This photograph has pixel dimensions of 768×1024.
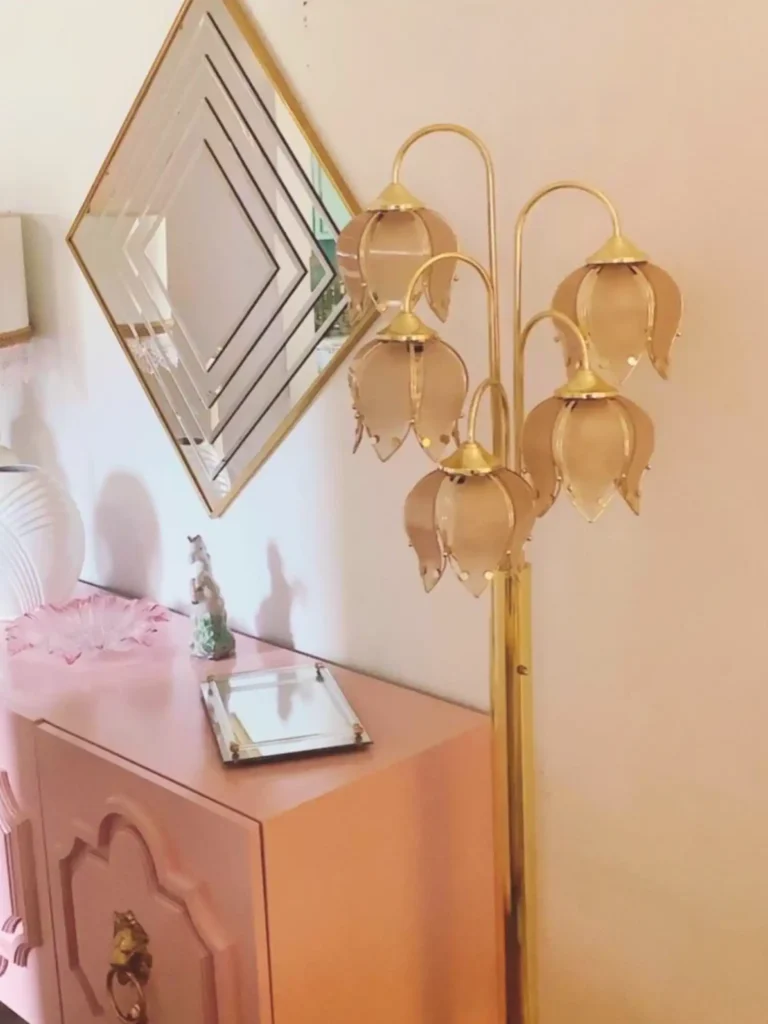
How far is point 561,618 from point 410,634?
24 centimetres

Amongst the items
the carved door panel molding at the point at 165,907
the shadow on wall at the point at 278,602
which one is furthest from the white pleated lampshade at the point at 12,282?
the carved door panel molding at the point at 165,907

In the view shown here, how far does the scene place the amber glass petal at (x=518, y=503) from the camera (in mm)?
849

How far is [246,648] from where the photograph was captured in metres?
1.59

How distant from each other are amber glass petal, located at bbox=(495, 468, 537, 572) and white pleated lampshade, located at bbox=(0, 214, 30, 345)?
123 centimetres

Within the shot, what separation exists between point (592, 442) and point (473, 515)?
4.5 inches

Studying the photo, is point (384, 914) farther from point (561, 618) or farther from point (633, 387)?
point (633, 387)

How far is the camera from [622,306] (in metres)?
0.94

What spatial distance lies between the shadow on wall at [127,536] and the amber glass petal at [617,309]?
101cm

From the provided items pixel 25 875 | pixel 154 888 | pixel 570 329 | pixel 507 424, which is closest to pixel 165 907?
pixel 154 888

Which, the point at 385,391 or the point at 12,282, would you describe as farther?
the point at 12,282

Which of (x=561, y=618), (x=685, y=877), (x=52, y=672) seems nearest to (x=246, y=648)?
(x=52, y=672)

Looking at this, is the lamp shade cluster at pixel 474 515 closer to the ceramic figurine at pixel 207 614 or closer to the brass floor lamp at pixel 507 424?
the brass floor lamp at pixel 507 424

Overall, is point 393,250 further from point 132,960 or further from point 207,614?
point 132,960

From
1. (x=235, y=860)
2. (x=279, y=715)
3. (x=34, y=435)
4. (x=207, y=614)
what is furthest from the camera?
(x=34, y=435)
